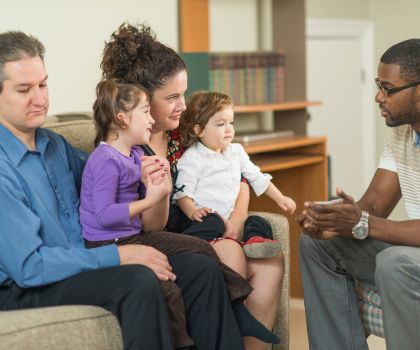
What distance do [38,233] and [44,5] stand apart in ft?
5.39

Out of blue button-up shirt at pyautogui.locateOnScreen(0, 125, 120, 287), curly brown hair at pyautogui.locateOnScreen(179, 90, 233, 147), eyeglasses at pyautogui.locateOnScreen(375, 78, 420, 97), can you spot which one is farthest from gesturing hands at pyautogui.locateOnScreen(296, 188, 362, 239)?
blue button-up shirt at pyautogui.locateOnScreen(0, 125, 120, 287)

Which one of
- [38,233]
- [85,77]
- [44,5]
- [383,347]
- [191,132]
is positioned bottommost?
[383,347]

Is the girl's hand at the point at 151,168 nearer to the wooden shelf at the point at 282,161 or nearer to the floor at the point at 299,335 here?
the floor at the point at 299,335

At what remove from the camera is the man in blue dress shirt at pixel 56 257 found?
1.93 meters

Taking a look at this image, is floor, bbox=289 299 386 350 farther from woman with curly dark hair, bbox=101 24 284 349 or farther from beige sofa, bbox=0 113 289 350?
beige sofa, bbox=0 113 289 350

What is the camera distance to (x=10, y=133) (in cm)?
212

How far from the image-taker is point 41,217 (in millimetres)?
2066

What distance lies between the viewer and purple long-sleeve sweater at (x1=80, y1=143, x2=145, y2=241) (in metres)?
2.14

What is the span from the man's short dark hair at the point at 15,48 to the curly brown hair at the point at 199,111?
24.9 inches

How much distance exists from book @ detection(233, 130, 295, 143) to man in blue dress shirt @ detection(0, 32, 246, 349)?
170cm

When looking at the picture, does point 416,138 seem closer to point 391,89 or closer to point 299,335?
point 391,89

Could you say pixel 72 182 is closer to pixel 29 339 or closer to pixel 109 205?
pixel 109 205

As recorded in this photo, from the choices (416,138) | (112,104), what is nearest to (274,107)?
(416,138)

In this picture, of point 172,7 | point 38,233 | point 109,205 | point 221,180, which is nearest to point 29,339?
point 38,233
